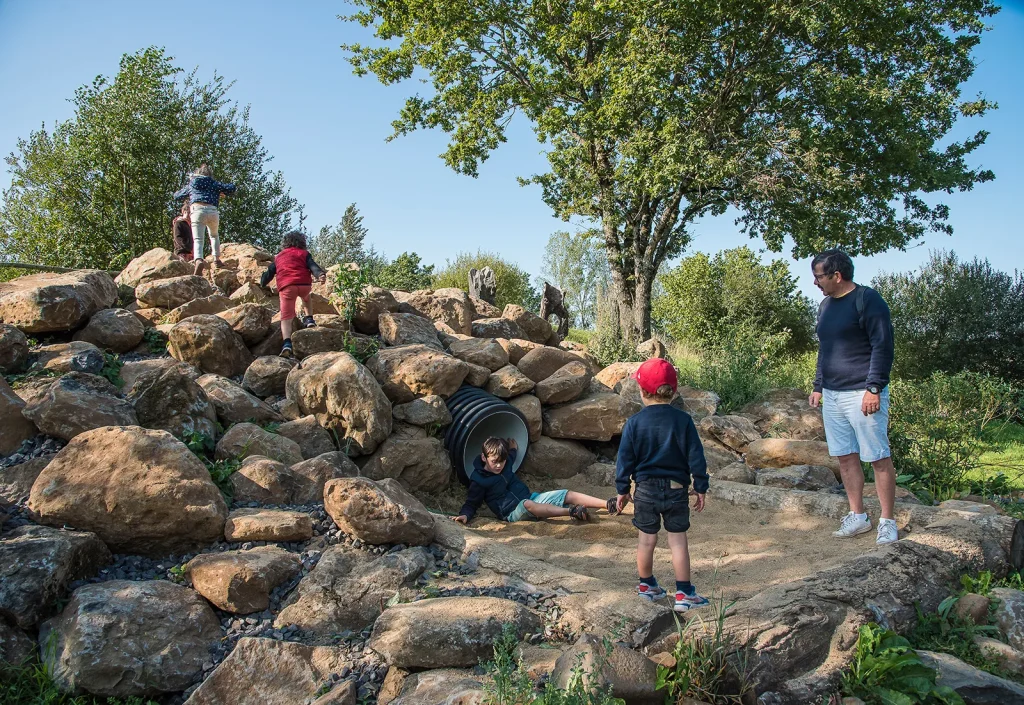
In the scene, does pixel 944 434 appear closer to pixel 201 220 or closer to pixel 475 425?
pixel 475 425

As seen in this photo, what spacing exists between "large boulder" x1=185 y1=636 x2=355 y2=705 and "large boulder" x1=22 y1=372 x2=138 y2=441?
7.17 ft

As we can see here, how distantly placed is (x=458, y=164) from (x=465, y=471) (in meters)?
10.8

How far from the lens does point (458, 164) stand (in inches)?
628

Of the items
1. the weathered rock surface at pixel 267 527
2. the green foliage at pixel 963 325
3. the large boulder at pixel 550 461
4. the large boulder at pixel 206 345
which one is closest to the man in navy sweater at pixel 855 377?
the large boulder at pixel 550 461

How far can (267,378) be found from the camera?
21.1 feet

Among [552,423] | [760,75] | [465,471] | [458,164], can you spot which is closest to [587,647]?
[465,471]

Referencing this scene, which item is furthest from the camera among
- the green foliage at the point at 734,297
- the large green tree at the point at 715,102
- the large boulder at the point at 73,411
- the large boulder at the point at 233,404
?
the green foliage at the point at 734,297

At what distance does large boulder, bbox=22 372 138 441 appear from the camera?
4.58 m

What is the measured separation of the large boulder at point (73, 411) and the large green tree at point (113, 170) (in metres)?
10.4

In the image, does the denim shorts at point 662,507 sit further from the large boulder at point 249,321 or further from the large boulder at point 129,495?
the large boulder at point 249,321

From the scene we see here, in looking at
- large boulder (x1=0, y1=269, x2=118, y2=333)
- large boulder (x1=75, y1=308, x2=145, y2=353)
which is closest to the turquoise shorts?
large boulder (x1=75, y1=308, x2=145, y2=353)

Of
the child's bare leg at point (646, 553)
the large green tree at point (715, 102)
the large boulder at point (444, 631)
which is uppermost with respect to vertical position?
the large green tree at point (715, 102)

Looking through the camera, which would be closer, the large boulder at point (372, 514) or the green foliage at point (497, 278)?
the large boulder at point (372, 514)

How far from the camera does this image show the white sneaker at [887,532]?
4.44 metres
